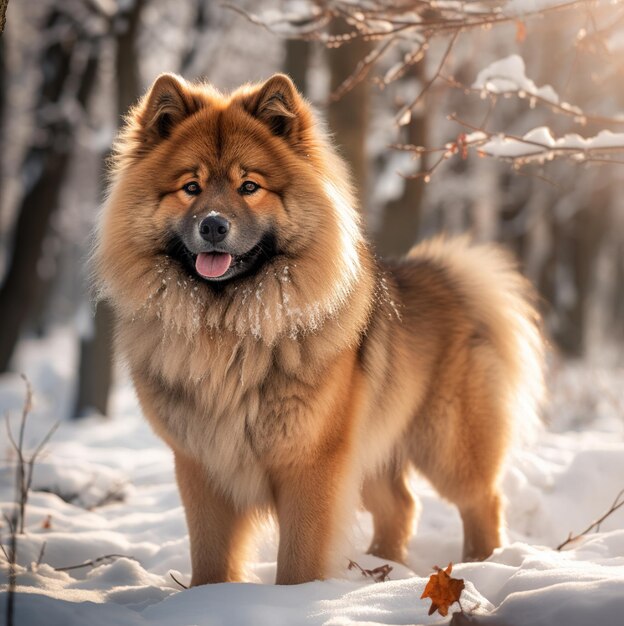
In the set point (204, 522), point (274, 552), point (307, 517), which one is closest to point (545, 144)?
point (307, 517)

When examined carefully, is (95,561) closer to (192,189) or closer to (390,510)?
(390,510)

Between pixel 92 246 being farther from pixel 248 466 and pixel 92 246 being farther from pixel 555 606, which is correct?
pixel 555 606

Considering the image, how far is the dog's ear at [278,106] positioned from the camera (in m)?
3.37

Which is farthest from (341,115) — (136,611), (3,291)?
(3,291)

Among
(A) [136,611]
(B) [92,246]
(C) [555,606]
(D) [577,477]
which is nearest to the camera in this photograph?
(C) [555,606]

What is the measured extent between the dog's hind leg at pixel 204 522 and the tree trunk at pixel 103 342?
21.5 ft

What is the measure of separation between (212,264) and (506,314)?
2.08 meters

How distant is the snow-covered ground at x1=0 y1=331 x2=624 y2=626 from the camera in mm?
2332

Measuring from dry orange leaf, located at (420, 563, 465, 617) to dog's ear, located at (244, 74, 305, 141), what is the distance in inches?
82.4

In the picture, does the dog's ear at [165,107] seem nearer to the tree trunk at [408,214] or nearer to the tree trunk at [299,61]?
the tree trunk at [299,61]

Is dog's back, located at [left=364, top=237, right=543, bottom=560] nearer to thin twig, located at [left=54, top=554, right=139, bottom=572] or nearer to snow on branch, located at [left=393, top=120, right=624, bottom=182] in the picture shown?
snow on branch, located at [left=393, top=120, right=624, bottom=182]

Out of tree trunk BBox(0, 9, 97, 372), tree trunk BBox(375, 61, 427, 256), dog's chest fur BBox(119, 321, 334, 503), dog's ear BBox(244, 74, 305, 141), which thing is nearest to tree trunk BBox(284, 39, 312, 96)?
tree trunk BBox(375, 61, 427, 256)

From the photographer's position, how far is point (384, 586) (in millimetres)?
2689

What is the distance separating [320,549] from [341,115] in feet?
16.0
